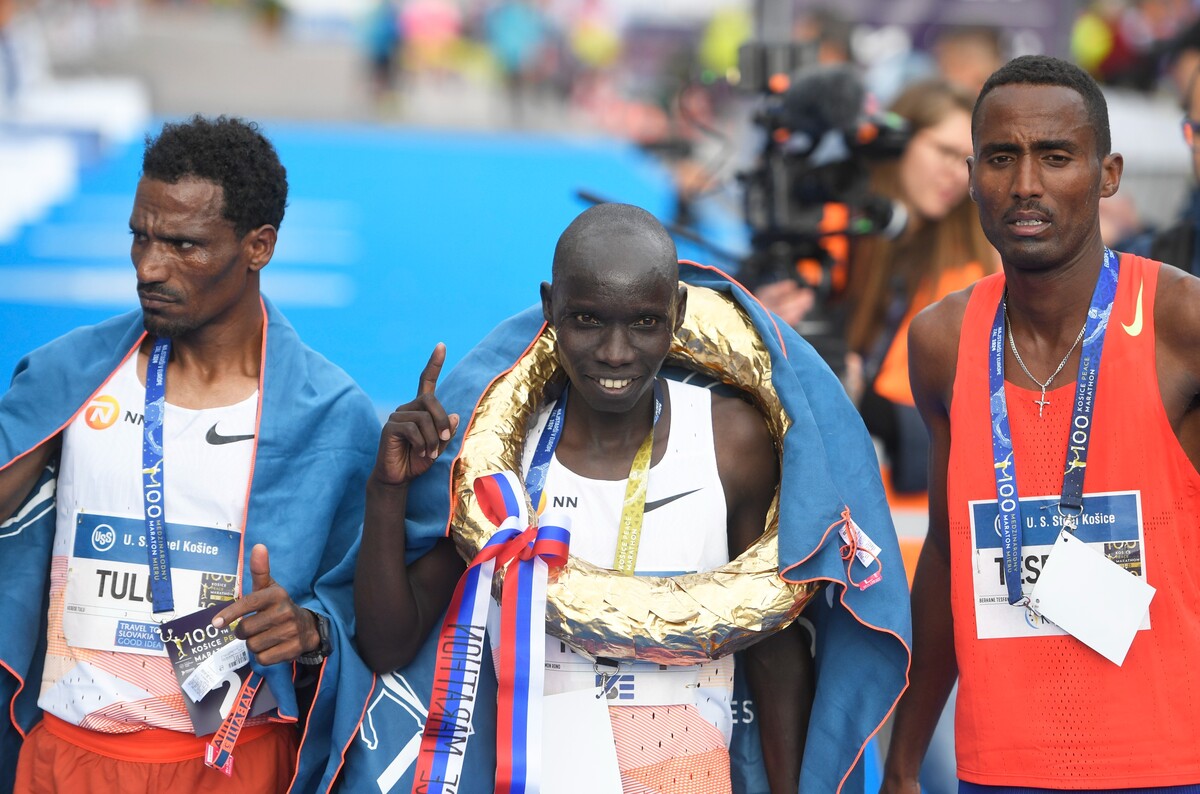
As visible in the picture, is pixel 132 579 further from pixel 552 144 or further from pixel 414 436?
pixel 552 144

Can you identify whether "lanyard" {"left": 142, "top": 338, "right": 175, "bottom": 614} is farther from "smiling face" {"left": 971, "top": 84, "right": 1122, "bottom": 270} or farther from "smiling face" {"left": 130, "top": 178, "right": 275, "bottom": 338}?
"smiling face" {"left": 971, "top": 84, "right": 1122, "bottom": 270}

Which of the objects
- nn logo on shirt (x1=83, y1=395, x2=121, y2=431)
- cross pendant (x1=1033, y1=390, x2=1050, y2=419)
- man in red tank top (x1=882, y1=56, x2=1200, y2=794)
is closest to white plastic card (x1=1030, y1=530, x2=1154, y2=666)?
man in red tank top (x1=882, y1=56, x2=1200, y2=794)

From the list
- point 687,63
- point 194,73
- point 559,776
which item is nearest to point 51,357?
point 559,776

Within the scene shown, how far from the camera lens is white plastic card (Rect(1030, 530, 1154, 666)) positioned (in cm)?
229

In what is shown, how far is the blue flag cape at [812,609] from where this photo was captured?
2.41 meters

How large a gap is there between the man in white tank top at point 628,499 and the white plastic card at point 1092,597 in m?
0.48

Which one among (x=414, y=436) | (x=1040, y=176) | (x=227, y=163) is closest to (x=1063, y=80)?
(x=1040, y=176)

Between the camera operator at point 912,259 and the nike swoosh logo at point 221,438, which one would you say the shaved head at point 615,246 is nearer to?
the nike swoosh logo at point 221,438

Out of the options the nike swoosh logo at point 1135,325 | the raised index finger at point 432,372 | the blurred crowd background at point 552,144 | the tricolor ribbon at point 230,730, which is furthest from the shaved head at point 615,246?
the blurred crowd background at point 552,144

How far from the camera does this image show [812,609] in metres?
2.62

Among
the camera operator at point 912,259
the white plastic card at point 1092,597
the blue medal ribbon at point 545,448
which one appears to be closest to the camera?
the white plastic card at point 1092,597

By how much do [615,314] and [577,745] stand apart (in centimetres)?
74

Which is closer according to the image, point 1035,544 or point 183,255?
point 1035,544

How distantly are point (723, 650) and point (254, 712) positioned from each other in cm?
84
